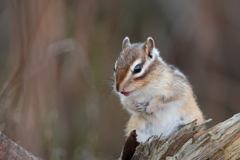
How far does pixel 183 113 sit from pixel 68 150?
327 cm

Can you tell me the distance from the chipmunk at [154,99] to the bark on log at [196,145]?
0.50 m

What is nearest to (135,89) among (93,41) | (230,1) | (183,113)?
(183,113)

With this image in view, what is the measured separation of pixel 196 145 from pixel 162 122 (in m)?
0.61

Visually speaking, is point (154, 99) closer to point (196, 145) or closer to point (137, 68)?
point (137, 68)

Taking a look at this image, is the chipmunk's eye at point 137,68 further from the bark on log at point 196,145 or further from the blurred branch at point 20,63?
the blurred branch at point 20,63

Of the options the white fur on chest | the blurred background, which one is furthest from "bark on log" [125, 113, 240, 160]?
the blurred background

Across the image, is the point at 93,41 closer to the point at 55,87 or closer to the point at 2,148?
the point at 55,87

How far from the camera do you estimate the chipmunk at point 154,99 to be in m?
3.03

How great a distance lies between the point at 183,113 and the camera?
3.15 meters

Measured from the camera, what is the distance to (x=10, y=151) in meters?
2.13

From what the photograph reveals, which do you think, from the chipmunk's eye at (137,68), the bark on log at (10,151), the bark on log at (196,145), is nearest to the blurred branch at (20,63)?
the bark on log at (10,151)

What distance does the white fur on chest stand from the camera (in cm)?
310

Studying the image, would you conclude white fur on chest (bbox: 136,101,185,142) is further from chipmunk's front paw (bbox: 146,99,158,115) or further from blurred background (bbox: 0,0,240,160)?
blurred background (bbox: 0,0,240,160)

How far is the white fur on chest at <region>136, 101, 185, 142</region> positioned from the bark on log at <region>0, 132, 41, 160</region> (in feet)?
3.87
